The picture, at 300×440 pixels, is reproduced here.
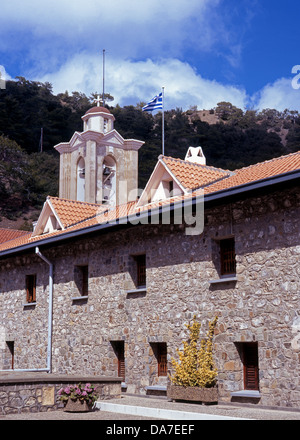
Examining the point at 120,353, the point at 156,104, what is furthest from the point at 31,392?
the point at 156,104

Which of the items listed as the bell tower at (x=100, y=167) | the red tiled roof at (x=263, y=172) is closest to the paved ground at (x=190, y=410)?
the red tiled roof at (x=263, y=172)

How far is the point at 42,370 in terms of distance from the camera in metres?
19.2

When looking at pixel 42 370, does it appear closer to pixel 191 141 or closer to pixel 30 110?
pixel 191 141

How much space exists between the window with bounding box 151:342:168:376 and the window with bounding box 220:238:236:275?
2822mm

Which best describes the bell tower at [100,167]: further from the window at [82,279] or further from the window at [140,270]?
the window at [140,270]

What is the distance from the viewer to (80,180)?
1571 inches

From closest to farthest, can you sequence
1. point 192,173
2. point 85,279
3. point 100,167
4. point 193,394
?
point 193,394, point 192,173, point 85,279, point 100,167

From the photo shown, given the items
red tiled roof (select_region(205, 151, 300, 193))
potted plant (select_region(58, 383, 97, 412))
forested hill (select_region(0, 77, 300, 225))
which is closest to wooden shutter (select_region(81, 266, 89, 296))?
red tiled roof (select_region(205, 151, 300, 193))

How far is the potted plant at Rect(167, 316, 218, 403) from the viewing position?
44.3 ft

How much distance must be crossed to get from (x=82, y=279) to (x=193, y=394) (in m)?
6.74

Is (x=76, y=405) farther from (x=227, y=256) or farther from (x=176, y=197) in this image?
(x=176, y=197)
